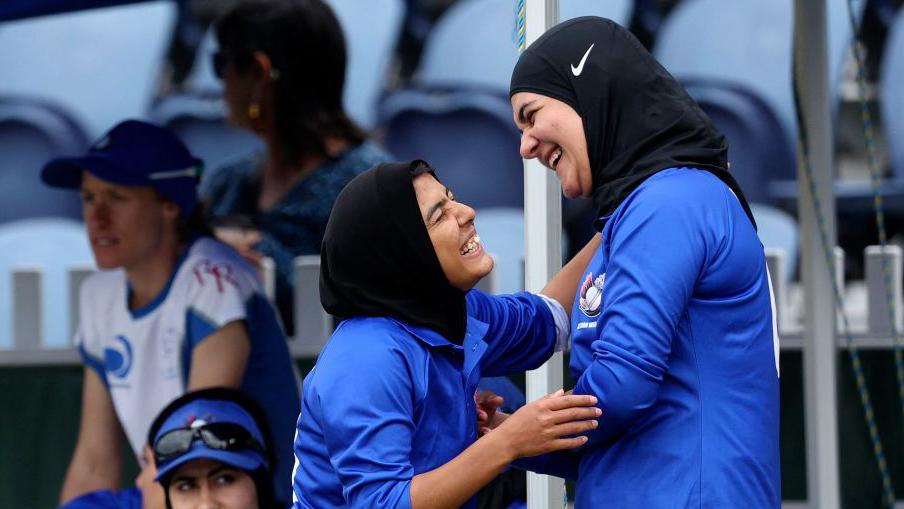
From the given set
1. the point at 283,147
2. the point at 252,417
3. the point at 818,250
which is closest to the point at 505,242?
the point at 283,147

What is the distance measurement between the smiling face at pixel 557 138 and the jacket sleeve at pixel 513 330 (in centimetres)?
27

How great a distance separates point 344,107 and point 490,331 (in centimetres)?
286

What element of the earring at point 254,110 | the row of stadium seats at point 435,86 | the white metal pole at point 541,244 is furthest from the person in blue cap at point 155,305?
the white metal pole at point 541,244

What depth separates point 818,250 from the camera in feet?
10.8

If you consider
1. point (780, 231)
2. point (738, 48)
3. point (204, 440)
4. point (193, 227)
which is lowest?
point (204, 440)

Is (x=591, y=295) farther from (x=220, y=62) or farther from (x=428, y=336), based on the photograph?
(x=220, y=62)

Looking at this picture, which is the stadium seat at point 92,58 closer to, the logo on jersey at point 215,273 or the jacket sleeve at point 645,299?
the logo on jersey at point 215,273

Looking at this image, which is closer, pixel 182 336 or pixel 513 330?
pixel 513 330

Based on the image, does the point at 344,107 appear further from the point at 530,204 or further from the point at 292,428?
the point at 530,204

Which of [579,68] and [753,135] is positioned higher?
[753,135]

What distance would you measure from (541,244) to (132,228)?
1719 millimetres

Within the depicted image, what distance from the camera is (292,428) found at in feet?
11.9

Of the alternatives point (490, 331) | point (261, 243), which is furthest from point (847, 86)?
point (490, 331)

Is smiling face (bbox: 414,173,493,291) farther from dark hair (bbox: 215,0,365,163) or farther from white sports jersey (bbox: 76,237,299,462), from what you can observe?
dark hair (bbox: 215,0,365,163)
